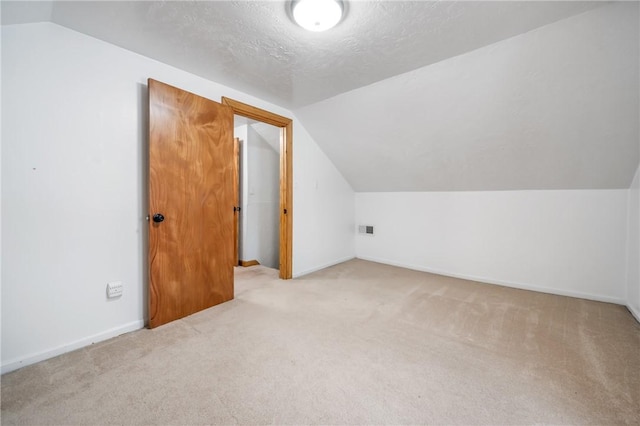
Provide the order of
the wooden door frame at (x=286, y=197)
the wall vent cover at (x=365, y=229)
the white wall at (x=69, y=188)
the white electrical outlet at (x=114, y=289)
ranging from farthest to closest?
the wall vent cover at (x=365, y=229) < the wooden door frame at (x=286, y=197) < the white electrical outlet at (x=114, y=289) < the white wall at (x=69, y=188)

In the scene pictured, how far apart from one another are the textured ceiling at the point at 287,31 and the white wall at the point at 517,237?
1.95 metres

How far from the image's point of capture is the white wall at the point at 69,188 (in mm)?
1619

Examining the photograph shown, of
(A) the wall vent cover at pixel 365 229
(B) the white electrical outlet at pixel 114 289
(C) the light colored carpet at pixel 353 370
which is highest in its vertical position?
(A) the wall vent cover at pixel 365 229

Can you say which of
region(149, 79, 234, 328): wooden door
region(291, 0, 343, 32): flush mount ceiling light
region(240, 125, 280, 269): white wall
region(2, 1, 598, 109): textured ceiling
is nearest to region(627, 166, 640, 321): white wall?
region(2, 1, 598, 109): textured ceiling

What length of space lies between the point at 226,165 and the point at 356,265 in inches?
97.2

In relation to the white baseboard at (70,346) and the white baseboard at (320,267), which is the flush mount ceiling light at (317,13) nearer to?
the white baseboard at (70,346)

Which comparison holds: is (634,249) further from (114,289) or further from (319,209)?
(114,289)

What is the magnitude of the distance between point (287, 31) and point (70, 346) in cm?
256

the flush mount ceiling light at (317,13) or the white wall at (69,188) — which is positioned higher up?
the flush mount ceiling light at (317,13)

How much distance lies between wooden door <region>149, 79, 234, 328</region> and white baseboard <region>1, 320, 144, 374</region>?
6.3 inches

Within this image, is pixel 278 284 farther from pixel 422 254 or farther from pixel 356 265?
pixel 422 254

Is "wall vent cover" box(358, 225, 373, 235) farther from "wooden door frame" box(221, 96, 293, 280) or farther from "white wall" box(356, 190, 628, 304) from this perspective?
"wooden door frame" box(221, 96, 293, 280)

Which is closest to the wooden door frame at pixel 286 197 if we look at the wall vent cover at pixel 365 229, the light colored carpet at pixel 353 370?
the light colored carpet at pixel 353 370

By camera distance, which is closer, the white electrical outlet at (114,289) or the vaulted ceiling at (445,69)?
the vaulted ceiling at (445,69)
